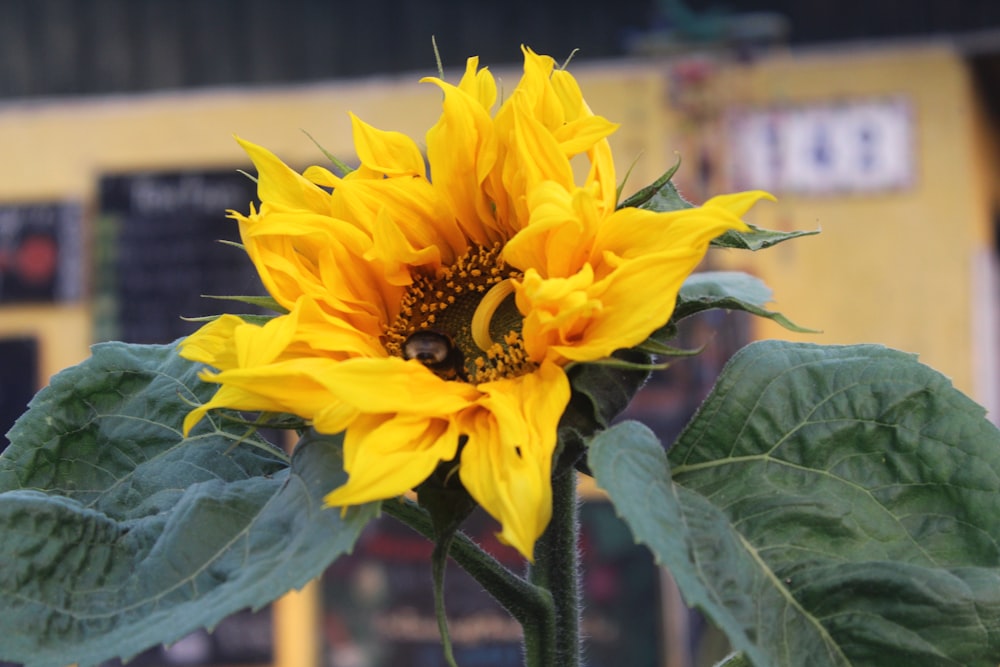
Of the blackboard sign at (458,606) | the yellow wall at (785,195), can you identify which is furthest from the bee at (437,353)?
the blackboard sign at (458,606)

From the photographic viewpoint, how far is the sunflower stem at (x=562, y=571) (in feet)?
1.52

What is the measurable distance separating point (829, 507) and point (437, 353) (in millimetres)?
161

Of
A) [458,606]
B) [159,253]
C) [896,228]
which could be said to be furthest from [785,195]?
[159,253]

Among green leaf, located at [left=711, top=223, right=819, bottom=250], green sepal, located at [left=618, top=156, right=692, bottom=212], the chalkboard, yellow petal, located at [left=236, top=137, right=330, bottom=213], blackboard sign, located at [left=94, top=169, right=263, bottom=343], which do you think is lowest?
the chalkboard

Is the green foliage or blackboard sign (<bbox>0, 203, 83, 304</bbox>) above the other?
the green foliage

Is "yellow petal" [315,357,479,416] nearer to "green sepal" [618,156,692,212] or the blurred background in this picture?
"green sepal" [618,156,692,212]

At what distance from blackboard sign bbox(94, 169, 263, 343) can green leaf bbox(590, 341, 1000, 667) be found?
2.44 metres

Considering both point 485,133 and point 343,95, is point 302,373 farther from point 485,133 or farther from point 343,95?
point 343,95

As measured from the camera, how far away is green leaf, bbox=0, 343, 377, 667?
393mm

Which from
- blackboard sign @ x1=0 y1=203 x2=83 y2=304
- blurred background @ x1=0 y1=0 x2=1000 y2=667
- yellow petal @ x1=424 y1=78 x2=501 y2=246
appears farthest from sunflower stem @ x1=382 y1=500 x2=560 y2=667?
blackboard sign @ x1=0 y1=203 x2=83 y2=304

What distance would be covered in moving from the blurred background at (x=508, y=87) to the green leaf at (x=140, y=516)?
6.59ft

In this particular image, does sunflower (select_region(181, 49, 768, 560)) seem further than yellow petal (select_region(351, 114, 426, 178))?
No

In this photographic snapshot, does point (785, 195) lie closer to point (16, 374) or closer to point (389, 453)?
point (16, 374)

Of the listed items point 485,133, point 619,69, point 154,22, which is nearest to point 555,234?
point 485,133
